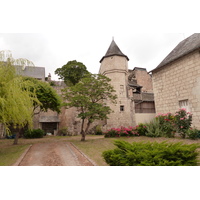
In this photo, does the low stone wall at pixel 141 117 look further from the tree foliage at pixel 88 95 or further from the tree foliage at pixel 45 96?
the tree foliage at pixel 45 96

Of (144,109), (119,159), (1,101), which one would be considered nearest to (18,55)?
(1,101)

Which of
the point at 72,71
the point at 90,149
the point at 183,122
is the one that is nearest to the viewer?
the point at 90,149

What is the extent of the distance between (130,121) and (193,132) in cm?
919

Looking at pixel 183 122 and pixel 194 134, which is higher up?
pixel 183 122

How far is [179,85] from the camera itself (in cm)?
883

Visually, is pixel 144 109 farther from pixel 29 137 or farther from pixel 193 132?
pixel 29 137

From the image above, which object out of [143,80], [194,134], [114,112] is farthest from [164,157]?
[143,80]

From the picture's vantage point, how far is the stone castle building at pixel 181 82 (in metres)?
7.82

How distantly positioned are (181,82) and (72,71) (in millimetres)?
22063

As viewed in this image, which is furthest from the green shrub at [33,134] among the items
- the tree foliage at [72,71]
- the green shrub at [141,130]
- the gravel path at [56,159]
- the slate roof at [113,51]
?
the tree foliage at [72,71]

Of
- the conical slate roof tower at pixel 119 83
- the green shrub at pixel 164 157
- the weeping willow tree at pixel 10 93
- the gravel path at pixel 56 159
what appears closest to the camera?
the green shrub at pixel 164 157

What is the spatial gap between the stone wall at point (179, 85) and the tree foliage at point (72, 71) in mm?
18976

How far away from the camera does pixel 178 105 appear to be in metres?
8.91

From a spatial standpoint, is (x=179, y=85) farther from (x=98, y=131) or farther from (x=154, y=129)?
(x=98, y=131)
